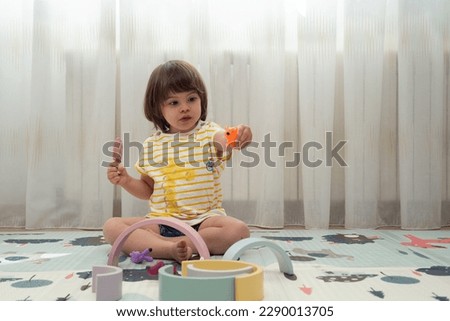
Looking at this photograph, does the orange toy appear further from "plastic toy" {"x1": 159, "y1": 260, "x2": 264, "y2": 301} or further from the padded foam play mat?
"plastic toy" {"x1": 159, "y1": 260, "x2": 264, "y2": 301}

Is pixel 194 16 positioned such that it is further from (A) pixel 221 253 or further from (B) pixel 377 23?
(A) pixel 221 253

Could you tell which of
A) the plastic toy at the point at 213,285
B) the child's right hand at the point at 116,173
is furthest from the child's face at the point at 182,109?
the plastic toy at the point at 213,285

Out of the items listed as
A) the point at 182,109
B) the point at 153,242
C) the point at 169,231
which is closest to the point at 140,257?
the point at 153,242

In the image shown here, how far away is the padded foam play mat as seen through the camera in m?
0.85

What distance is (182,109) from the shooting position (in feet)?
4.18

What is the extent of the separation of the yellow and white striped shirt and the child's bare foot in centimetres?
20

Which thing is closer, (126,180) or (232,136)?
(232,136)

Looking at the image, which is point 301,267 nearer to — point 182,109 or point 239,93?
point 182,109

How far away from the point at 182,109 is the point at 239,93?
0.40 m

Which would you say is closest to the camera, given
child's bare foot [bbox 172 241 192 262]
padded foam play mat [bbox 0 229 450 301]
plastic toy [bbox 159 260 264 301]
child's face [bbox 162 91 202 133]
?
plastic toy [bbox 159 260 264 301]

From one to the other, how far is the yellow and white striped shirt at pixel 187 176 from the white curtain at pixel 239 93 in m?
0.28

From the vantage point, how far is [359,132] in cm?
161

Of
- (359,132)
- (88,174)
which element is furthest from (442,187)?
(88,174)

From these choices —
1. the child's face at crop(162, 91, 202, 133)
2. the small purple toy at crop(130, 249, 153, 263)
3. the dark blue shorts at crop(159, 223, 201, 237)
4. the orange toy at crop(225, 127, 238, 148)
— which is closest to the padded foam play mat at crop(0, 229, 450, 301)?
the small purple toy at crop(130, 249, 153, 263)
